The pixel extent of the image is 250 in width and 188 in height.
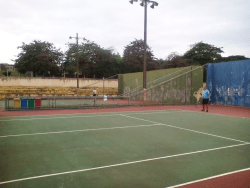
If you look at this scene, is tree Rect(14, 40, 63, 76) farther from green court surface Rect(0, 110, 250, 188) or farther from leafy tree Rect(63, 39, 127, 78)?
green court surface Rect(0, 110, 250, 188)

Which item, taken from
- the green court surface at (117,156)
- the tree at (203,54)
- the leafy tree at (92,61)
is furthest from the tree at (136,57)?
the green court surface at (117,156)

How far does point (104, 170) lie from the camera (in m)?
4.61

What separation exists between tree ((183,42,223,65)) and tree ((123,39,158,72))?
32.2 feet

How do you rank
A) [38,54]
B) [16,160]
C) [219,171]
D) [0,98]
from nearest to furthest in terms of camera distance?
1. [219,171]
2. [16,160]
3. [0,98]
4. [38,54]

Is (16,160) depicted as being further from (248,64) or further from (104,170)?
(248,64)

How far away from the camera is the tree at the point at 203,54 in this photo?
2457 inches

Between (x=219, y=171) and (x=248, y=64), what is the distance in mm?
16443

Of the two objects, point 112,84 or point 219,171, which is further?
point 112,84

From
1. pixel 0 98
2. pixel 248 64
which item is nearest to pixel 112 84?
pixel 0 98

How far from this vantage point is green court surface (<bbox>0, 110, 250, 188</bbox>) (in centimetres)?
418

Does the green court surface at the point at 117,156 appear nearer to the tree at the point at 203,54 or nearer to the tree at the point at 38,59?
the tree at the point at 38,59

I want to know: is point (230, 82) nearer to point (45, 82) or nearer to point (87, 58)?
point (45, 82)

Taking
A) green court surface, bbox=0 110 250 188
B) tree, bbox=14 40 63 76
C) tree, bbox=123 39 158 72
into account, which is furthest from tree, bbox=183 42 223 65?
green court surface, bbox=0 110 250 188

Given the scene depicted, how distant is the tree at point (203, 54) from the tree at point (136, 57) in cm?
982
